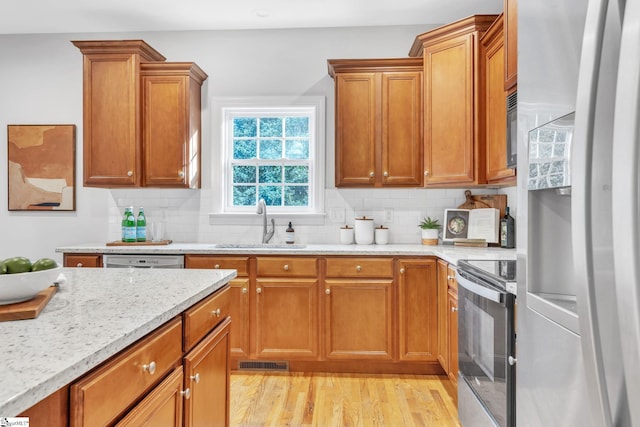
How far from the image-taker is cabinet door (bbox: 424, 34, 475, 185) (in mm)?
3027

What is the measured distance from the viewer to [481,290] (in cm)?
183

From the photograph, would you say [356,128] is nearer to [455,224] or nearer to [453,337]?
[455,224]

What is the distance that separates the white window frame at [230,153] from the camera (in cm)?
376

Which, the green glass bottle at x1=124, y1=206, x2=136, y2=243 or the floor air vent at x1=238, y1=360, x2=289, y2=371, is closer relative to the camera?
the floor air vent at x1=238, y1=360, x2=289, y2=371

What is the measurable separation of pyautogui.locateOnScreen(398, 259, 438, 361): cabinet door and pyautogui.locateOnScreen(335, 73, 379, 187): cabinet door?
82 cm

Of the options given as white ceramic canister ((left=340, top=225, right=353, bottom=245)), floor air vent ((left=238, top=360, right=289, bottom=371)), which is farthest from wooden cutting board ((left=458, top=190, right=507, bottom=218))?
floor air vent ((left=238, top=360, right=289, bottom=371))

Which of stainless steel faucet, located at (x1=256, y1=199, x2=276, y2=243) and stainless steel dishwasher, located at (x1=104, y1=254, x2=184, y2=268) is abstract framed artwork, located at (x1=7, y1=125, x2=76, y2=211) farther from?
stainless steel faucet, located at (x1=256, y1=199, x2=276, y2=243)

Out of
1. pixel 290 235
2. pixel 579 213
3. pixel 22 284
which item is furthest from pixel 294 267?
pixel 579 213

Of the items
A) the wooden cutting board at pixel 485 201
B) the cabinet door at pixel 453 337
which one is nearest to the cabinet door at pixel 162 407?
the cabinet door at pixel 453 337

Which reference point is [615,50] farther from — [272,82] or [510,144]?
[272,82]

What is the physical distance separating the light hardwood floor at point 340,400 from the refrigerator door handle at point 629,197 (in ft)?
6.87

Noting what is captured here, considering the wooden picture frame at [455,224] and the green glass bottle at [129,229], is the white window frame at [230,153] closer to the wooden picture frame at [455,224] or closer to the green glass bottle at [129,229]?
the green glass bottle at [129,229]

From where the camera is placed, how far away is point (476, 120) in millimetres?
2990

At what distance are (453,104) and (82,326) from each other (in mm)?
2844
